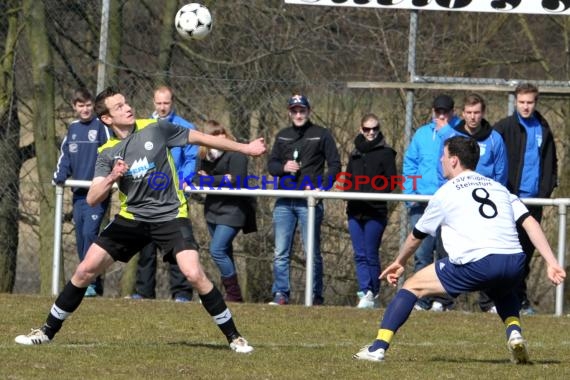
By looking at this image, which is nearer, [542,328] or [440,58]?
[542,328]

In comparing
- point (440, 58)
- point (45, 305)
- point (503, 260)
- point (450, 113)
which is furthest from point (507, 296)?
point (440, 58)

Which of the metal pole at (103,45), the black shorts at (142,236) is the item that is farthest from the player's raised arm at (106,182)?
the metal pole at (103,45)

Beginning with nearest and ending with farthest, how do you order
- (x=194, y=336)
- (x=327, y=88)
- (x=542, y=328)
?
(x=194, y=336) < (x=542, y=328) < (x=327, y=88)

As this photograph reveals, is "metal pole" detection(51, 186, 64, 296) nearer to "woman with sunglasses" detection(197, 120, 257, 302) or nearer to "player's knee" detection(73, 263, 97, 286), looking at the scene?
"woman with sunglasses" detection(197, 120, 257, 302)

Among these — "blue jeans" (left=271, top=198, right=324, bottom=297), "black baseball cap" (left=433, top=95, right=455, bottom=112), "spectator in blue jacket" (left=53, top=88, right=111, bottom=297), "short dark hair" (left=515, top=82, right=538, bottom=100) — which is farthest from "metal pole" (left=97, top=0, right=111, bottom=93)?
"short dark hair" (left=515, top=82, right=538, bottom=100)

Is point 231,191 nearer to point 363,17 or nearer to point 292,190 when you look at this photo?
point 292,190

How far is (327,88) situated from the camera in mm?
13172

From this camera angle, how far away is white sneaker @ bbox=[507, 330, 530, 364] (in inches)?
300

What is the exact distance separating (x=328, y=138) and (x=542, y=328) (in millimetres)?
2845

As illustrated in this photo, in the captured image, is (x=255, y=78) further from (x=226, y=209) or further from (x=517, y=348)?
(x=517, y=348)

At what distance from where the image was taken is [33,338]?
8.12 meters

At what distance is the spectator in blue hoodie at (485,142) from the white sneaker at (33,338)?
433 centimetres

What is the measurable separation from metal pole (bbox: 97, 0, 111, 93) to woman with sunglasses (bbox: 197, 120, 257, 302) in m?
1.57

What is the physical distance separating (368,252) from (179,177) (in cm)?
192
